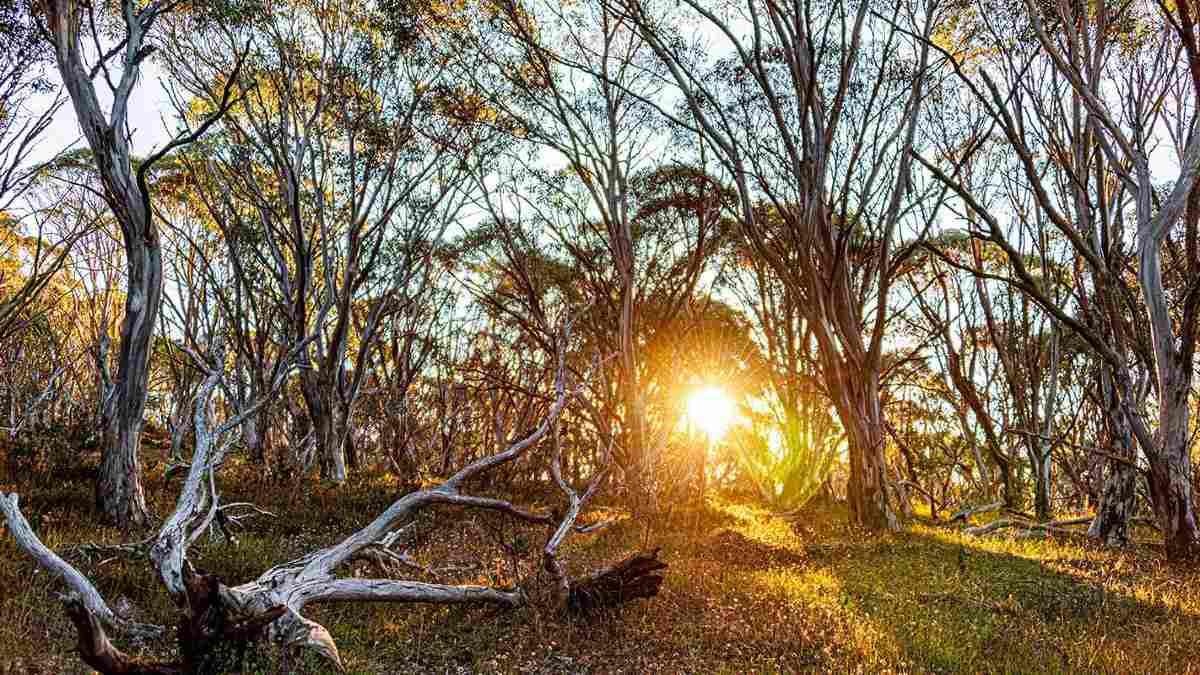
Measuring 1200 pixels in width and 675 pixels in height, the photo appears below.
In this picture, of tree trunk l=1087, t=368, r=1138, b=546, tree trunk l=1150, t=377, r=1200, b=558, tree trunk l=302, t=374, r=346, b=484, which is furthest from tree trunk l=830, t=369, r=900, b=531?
tree trunk l=302, t=374, r=346, b=484

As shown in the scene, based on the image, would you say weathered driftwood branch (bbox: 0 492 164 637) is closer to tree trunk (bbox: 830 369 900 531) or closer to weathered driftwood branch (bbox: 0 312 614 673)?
weathered driftwood branch (bbox: 0 312 614 673)

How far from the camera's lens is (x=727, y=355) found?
891 inches

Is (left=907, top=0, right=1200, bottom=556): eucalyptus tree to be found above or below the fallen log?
above

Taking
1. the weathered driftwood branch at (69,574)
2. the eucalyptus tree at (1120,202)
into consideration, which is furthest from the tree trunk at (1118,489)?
the weathered driftwood branch at (69,574)

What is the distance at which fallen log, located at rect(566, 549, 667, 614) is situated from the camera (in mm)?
7000

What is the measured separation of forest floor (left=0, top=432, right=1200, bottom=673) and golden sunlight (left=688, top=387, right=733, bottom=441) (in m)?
8.55

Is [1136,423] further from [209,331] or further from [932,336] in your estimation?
[209,331]

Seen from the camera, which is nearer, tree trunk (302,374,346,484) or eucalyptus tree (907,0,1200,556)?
Answer: eucalyptus tree (907,0,1200,556)

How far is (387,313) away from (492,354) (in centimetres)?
664

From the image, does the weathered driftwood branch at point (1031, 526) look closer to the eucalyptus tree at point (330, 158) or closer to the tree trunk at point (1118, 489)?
the tree trunk at point (1118, 489)

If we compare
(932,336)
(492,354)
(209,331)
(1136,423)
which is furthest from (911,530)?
(209,331)

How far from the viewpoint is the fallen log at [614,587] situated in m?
7.00

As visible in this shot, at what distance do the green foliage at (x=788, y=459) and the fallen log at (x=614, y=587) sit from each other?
12.8 metres

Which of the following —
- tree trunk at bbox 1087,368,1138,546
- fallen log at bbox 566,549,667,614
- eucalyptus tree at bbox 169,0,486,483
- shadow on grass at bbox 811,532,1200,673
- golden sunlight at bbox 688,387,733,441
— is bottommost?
shadow on grass at bbox 811,532,1200,673
